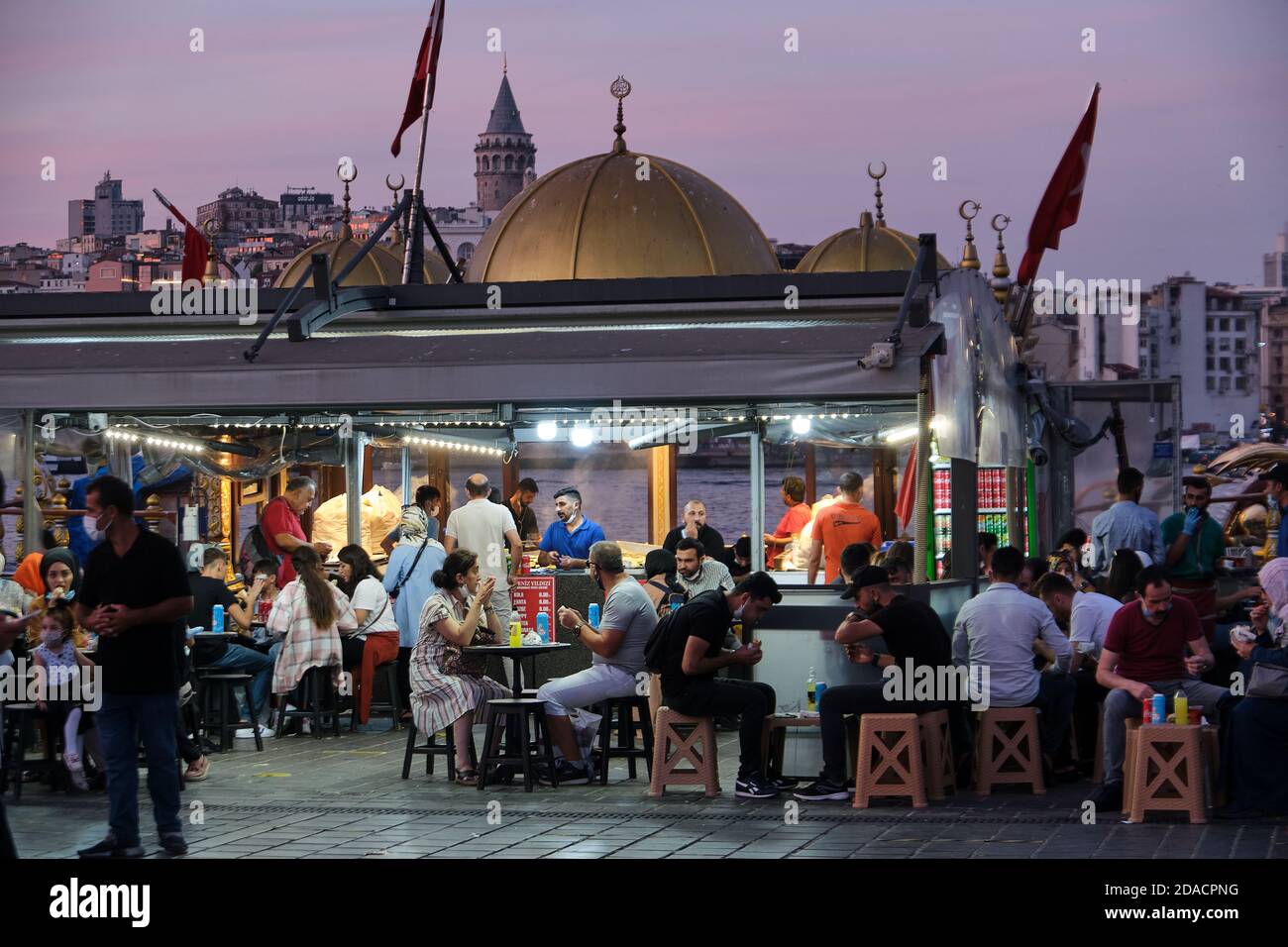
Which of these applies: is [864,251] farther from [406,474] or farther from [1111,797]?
[1111,797]

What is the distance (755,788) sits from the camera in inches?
446

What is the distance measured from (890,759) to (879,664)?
0.62 meters

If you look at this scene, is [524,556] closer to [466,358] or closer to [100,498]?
[466,358]

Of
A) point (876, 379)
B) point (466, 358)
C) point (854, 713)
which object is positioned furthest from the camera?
point (466, 358)

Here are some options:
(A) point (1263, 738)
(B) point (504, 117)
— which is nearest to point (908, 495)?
(A) point (1263, 738)

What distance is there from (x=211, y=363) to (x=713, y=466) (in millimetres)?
12852

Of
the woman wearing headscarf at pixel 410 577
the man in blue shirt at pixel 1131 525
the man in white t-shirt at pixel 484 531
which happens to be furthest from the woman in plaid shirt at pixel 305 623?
the man in blue shirt at pixel 1131 525

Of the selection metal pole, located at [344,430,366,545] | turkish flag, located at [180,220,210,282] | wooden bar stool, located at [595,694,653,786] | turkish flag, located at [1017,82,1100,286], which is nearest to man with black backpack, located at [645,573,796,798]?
wooden bar stool, located at [595,694,653,786]

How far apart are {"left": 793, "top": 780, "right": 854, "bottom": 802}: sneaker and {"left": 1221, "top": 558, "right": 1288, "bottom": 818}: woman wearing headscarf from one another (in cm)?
210

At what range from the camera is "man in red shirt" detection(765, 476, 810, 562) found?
714 inches

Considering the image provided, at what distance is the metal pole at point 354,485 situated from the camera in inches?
701

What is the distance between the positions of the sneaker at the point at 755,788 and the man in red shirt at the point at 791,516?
22.4ft
